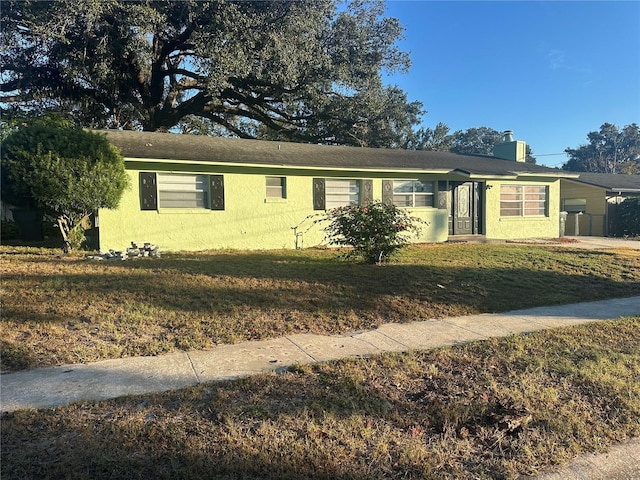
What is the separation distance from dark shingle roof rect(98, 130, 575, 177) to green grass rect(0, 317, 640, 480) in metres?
9.50

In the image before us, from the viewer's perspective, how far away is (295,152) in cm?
1482

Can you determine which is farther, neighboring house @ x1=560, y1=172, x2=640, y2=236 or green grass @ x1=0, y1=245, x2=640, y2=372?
neighboring house @ x1=560, y1=172, x2=640, y2=236

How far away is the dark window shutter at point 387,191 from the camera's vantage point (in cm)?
1470

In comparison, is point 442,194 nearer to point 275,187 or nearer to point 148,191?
point 275,187

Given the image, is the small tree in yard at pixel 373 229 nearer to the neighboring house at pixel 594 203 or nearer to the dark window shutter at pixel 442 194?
the dark window shutter at pixel 442 194

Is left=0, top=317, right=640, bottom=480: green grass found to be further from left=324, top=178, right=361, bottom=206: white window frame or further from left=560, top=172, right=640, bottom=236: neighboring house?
left=560, top=172, right=640, bottom=236: neighboring house

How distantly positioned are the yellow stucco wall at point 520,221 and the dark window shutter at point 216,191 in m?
10.5

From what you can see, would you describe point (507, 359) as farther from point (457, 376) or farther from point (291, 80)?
point (291, 80)

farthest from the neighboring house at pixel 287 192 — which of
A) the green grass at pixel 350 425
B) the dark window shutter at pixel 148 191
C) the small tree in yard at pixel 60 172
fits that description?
the green grass at pixel 350 425

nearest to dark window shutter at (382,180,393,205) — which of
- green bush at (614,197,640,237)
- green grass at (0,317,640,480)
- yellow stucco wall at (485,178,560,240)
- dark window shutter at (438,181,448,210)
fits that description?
dark window shutter at (438,181,448,210)

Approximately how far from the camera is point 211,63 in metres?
16.7

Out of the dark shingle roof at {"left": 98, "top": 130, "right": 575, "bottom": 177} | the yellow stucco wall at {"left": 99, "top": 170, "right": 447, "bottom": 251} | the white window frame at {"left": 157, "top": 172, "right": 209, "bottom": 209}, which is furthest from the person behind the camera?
the dark shingle roof at {"left": 98, "top": 130, "right": 575, "bottom": 177}

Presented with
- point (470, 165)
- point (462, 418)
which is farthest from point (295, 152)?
point (462, 418)

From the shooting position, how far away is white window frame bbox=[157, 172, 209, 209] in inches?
472
